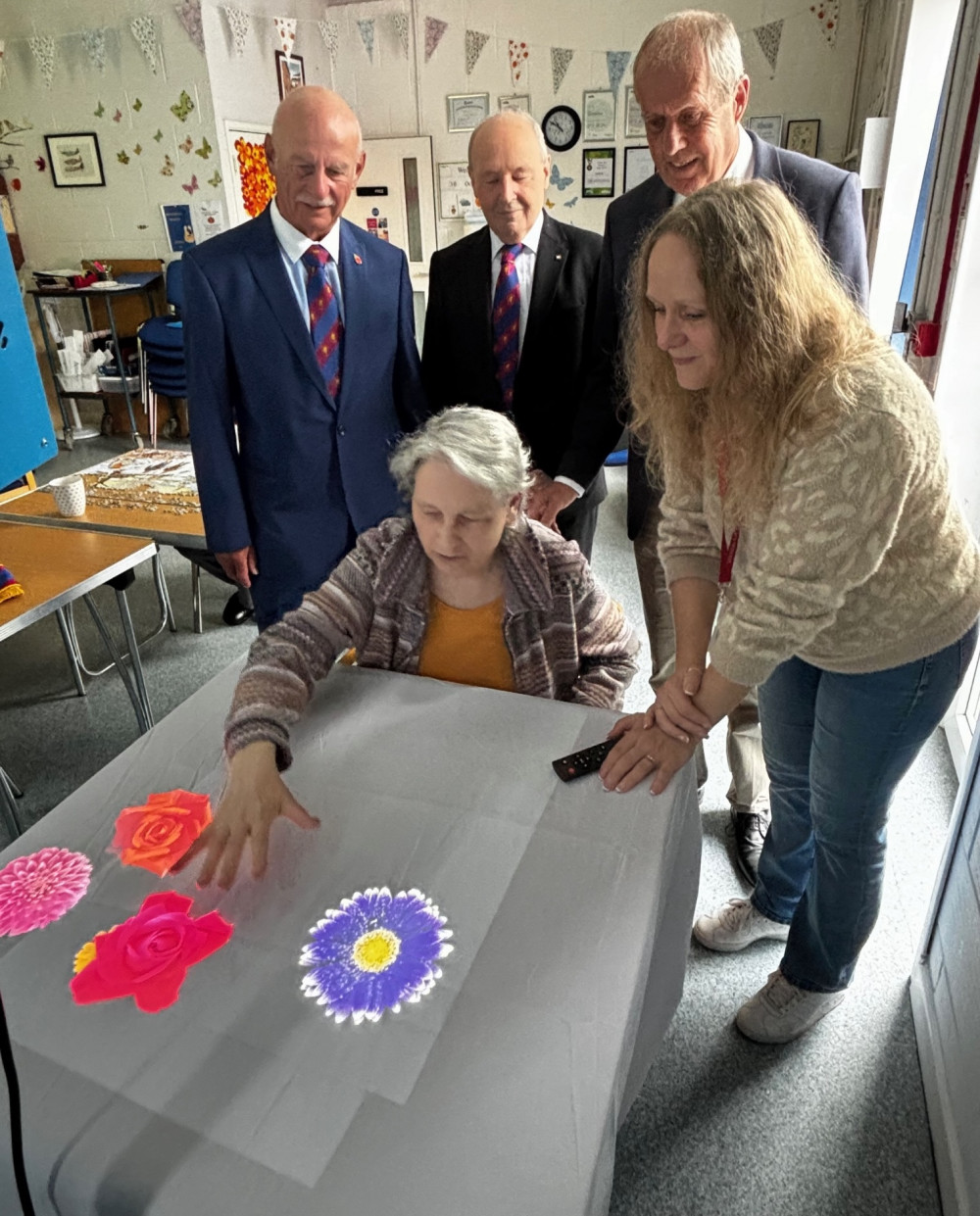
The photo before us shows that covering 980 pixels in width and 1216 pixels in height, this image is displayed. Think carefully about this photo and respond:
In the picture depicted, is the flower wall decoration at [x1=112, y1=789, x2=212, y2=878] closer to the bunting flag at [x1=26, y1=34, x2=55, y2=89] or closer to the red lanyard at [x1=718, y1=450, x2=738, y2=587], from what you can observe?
the red lanyard at [x1=718, y1=450, x2=738, y2=587]

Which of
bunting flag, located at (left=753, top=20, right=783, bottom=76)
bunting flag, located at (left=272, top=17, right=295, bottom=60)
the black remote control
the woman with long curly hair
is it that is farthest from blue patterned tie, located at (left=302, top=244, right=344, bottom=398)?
bunting flag, located at (left=272, top=17, right=295, bottom=60)

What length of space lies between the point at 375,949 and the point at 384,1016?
8 centimetres

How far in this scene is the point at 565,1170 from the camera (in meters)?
0.67

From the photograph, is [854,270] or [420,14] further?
[420,14]

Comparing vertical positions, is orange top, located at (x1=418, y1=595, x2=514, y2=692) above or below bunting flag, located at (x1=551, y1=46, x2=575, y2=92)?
below

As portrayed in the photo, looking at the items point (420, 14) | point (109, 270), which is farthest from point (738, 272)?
point (109, 270)

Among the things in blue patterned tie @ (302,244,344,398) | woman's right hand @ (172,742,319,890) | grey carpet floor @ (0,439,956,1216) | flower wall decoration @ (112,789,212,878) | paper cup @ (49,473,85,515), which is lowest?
grey carpet floor @ (0,439,956,1216)

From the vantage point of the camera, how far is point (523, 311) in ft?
6.29

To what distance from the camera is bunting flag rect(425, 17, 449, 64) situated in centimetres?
500

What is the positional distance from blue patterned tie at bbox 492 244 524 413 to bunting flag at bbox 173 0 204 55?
405 cm

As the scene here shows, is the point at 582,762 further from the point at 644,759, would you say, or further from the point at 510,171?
the point at 510,171

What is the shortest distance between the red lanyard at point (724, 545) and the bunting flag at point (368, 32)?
529 cm

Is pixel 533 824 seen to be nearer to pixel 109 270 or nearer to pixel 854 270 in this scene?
pixel 854 270

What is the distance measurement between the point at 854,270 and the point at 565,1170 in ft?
5.07
